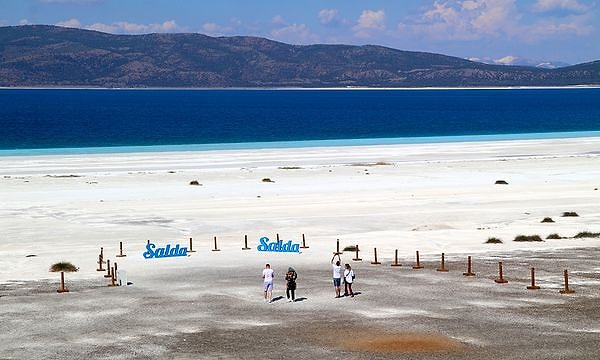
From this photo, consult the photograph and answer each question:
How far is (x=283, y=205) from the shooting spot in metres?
67.5

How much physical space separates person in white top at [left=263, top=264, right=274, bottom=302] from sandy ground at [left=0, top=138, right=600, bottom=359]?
755mm

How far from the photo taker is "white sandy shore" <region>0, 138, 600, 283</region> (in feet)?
163

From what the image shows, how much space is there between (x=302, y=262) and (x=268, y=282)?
9772 mm

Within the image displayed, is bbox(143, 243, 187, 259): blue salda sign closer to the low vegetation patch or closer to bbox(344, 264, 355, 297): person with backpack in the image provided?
bbox(344, 264, 355, 297): person with backpack

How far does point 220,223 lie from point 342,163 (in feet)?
151

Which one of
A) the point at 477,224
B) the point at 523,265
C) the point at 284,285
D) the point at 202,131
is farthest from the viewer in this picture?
the point at 202,131

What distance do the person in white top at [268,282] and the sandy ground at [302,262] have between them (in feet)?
2.48

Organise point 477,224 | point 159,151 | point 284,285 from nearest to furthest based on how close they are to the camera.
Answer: point 284,285 < point 477,224 < point 159,151

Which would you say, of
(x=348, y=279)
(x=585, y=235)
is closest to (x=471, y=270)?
(x=348, y=279)

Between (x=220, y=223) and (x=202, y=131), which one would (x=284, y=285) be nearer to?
(x=220, y=223)

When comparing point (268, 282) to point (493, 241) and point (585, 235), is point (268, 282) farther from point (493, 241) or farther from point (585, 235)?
point (585, 235)

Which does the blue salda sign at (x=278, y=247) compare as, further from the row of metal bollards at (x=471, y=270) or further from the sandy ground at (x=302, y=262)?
the row of metal bollards at (x=471, y=270)

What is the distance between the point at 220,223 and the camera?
193 feet

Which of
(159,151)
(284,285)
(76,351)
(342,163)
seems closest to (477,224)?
(284,285)
